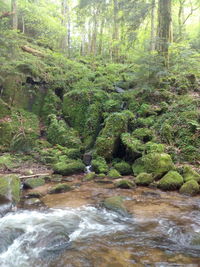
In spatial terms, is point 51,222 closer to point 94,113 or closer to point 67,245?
point 67,245

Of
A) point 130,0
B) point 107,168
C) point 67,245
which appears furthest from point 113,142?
point 130,0

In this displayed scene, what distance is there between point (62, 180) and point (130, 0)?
10119mm

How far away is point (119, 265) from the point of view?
136 inches

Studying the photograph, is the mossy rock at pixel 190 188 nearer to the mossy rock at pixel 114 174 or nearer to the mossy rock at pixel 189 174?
the mossy rock at pixel 189 174

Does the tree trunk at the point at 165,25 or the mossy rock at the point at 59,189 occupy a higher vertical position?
the tree trunk at the point at 165,25

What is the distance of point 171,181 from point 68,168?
3999 mm

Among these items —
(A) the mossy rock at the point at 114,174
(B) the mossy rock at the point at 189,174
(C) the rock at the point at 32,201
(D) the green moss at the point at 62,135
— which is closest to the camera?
(C) the rock at the point at 32,201

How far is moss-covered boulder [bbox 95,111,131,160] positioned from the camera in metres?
9.48

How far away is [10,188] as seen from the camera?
235 inches

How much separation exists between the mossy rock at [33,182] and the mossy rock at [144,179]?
333cm

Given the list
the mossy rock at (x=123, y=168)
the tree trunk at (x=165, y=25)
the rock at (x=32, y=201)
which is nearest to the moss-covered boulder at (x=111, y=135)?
the mossy rock at (x=123, y=168)

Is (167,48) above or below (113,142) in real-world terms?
above

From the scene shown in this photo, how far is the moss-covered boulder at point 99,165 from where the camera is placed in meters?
8.75

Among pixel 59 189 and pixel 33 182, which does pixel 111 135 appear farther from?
Result: pixel 33 182
